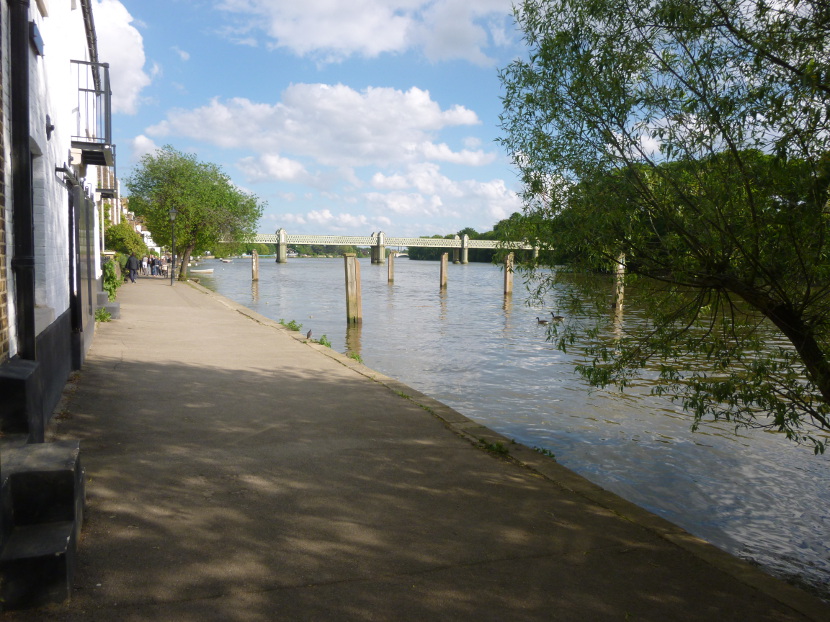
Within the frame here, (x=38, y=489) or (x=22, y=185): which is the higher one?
(x=22, y=185)

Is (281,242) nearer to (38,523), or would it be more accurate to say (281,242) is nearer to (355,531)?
(355,531)

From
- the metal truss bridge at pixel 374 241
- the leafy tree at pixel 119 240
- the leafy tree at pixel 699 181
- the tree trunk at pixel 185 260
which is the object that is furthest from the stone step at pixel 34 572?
the metal truss bridge at pixel 374 241

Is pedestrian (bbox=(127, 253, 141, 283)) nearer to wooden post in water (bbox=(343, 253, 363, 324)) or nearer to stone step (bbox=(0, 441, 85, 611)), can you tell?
wooden post in water (bbox=(343, 253, 363, 324))

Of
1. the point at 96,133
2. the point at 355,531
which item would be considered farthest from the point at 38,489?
the point at 96,133

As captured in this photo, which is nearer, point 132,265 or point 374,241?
point 132,265

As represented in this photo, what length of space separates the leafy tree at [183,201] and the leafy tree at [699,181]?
37.2m

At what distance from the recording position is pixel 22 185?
484 centimetres

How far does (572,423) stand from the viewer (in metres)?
9.46

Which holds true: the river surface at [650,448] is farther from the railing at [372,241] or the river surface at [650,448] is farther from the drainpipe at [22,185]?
the railing at [372,241]

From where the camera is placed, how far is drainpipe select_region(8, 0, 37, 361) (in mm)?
4809

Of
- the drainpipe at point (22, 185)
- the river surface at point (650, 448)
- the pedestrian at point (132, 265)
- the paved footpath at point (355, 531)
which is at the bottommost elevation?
the river surface at point (650, 448)

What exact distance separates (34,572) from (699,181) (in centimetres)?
480

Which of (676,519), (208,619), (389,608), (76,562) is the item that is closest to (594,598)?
(389,608)

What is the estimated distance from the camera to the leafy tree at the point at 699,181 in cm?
458
